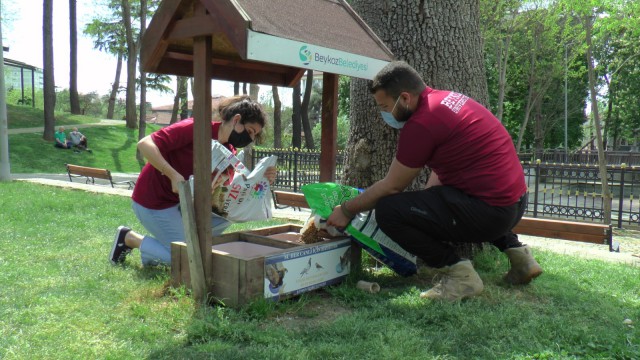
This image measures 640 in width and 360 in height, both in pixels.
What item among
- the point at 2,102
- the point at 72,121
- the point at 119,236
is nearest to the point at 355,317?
the point at 119,236

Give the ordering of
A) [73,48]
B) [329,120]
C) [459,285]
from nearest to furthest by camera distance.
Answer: [459,285], [329,120], [73,48]

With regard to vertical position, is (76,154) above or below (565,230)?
above

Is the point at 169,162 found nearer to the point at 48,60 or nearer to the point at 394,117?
A: the point at 394,117

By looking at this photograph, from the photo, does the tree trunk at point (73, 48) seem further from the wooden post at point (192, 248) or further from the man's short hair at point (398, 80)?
the man's short hair at point (398, 80)

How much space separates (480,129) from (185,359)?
2041mm

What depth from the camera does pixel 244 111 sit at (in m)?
3.67

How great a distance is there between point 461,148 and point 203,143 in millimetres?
1499

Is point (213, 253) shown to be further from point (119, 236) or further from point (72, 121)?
point (72, 121)

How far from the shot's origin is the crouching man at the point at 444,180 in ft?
10.0

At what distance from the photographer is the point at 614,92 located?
38.6m

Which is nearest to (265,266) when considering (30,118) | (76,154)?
(76,154)

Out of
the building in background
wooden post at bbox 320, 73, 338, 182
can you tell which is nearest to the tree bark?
wooden post at bbox 320, 73, 338, 182

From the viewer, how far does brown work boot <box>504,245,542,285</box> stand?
3551mm

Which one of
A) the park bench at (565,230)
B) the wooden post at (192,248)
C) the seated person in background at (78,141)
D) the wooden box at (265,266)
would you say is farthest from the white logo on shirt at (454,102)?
the seated person in background at (78,141)
